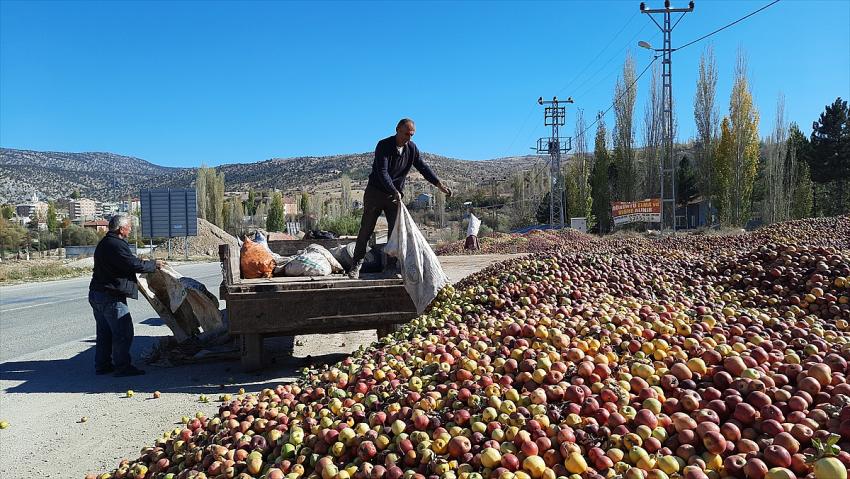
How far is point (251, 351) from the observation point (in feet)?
19.6

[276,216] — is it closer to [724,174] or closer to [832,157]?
[724,174]

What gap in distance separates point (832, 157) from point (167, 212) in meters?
43.8

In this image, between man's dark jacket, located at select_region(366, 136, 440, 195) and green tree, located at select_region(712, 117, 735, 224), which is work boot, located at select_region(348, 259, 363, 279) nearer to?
man's dark jacket, located at select_region(366, 136, 440, 195)

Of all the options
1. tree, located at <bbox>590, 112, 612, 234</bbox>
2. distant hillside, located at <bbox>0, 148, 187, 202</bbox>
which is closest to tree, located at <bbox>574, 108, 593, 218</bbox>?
tree, located at <bbox>590, 112, 612, 234</bbox>

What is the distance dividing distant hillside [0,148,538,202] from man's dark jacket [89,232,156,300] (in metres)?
92.7

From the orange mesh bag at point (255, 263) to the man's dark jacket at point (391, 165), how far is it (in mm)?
1549

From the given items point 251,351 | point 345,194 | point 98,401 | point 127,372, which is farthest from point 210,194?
point 98,401

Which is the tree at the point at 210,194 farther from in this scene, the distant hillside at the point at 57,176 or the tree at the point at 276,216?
the distant hillside at the point at 57,176

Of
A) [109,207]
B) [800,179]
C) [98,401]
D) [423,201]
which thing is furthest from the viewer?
[109,207]

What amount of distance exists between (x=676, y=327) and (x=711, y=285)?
102 inches

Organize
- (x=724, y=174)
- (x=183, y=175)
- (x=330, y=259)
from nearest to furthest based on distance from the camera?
(x=330, y=259), (x=724, y=174), (x=183, y=175)

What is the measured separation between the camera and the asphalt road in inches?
334

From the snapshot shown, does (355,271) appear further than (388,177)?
Yes

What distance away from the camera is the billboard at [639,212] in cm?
2865
